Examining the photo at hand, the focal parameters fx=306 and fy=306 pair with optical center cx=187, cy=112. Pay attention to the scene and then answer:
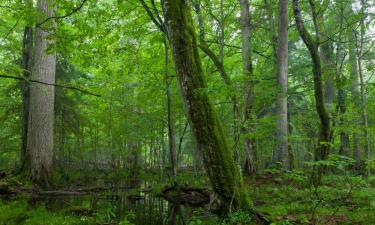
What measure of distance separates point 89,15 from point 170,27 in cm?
343

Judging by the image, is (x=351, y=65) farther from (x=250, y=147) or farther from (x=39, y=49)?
(x=39, y=49)

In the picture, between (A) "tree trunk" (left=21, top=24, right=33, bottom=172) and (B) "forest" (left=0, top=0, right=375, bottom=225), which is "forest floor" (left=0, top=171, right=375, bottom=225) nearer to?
(B) "forest" (left=0, top=0, right=375, bottom=225)

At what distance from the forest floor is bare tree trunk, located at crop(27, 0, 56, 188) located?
77 cm

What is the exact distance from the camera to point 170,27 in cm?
501

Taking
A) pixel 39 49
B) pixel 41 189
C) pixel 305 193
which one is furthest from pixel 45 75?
pixel 305 193

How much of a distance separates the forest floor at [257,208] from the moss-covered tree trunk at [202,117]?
43 centimetres

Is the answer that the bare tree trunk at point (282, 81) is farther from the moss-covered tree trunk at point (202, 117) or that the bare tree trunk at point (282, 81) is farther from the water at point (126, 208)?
the moss-covered tree trunk at point (202, 117)

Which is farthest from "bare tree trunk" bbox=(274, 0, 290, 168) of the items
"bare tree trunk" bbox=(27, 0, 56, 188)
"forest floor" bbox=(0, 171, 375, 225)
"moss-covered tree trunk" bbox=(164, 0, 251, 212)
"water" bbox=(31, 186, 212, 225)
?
"bare tree trunk" bbox=(27, 0, 56, 188)

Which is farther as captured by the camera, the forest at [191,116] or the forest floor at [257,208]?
the forest at [191,116]

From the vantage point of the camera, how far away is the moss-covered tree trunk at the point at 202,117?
4789mm

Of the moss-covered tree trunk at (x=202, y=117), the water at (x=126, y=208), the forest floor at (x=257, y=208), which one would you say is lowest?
the water at (x=126, y=208)

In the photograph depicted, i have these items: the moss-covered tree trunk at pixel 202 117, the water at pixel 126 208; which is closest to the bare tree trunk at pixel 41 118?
the water at pixel 126 208

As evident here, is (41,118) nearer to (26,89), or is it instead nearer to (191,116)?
(26,89)

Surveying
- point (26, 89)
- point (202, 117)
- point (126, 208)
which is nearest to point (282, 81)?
point (202, 117)
